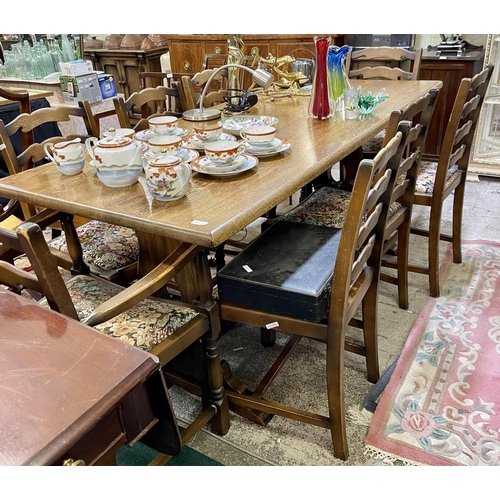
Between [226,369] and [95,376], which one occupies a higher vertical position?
[95,376]

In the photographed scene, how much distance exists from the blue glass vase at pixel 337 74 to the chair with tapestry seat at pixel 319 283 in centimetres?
76

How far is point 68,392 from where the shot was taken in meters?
0.69

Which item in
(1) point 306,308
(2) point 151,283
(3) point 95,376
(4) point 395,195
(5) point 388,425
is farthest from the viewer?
(4) point 395,195

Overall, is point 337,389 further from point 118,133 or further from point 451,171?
point 451,171

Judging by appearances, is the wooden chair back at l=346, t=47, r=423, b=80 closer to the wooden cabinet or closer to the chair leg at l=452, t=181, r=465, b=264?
the chair leg at l=452, t=181, r=465, b=264

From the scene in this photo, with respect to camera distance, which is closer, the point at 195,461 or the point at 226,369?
the point at 195,461

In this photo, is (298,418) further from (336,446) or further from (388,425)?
(388,425)

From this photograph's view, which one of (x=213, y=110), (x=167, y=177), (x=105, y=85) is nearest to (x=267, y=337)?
(x=167, y=177)

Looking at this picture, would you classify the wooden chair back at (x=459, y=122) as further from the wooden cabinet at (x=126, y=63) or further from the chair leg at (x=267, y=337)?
the wooden cabinet at (x=126, y=63)

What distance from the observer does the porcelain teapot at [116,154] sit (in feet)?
4.59

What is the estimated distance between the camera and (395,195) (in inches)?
66.3

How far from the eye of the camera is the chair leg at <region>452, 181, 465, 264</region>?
7.77 ft

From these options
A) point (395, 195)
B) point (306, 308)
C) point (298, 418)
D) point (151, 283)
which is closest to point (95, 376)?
point (151, 283)

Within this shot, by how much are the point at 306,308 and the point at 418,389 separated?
693mm
